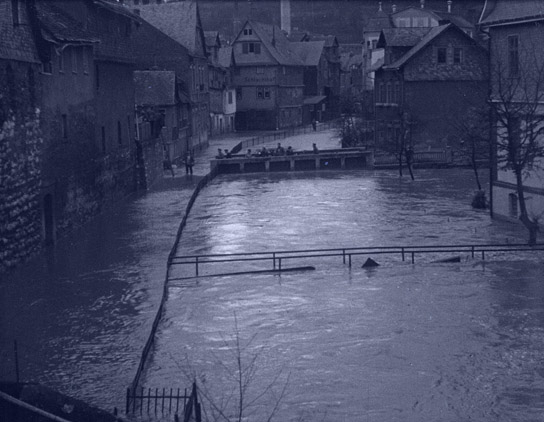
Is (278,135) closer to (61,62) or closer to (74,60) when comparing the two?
(74,60)

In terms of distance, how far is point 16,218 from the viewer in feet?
84.2

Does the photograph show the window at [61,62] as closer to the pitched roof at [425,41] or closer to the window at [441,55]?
the pitched roof at [425,41]

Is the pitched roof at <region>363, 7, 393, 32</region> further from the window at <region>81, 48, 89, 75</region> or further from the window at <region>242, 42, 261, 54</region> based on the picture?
the window at <region>81, 48, 89, 75</region>

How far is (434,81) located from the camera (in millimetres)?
59125

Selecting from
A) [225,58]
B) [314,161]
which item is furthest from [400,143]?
[225,58]

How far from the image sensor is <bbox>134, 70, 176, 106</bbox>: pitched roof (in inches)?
2283

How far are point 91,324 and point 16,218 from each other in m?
6.24

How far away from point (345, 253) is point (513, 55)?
A: 10.8 meters

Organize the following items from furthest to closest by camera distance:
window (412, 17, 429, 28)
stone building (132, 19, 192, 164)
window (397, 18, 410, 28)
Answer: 1. window (397, 18, 410, 28)
2. window (412, 17, 429, 28)
3. stone building (132, 19, 192, 164)

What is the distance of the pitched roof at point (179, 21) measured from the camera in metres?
68.4

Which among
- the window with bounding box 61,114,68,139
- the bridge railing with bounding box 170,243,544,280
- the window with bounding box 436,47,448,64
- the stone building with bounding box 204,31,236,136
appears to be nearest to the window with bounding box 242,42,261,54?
the stone building with bounding box 204,31,236,136

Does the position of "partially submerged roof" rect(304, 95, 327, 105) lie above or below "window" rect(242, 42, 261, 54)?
below

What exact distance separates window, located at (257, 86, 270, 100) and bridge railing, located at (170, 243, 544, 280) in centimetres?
6068

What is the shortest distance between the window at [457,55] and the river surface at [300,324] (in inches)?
969
